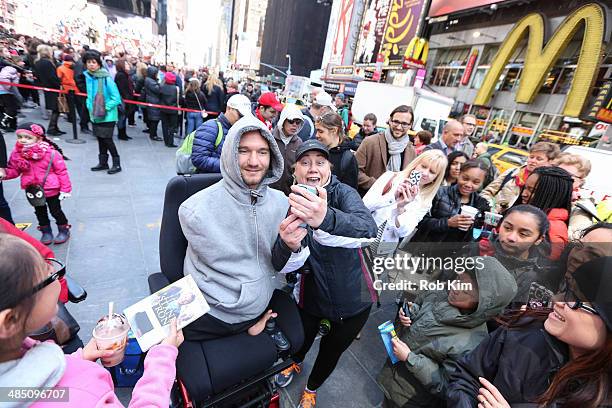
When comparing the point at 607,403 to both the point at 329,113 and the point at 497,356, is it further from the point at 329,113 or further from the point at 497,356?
the point at 329,113

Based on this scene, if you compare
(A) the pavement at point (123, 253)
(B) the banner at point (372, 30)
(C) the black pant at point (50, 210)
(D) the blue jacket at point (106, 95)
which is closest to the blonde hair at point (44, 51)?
(A) the pavement at point (123, 253)

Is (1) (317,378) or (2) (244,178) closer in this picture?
(2) (244,178)

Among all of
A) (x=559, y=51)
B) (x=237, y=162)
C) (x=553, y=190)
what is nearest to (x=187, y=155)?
(x=237, y=162)

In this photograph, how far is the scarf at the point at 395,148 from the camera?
11.3 feet

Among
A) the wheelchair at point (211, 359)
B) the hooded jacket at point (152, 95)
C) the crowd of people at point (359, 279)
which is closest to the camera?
the crowd of people at point (359, 279)

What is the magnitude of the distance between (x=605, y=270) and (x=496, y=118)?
56.8ft

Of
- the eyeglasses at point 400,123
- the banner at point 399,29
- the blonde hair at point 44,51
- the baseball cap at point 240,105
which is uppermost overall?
the banner at point 399,29

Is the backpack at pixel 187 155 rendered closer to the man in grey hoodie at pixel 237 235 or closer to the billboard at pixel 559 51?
the man in grey hoodie at pixel 237 235

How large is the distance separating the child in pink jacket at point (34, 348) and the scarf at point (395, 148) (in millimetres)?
3293

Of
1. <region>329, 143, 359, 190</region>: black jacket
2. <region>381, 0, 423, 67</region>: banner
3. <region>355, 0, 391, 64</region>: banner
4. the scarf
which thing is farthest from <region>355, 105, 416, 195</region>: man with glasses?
<region>355, 0, 391, 64</region>: banner

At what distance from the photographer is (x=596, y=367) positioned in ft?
3.50

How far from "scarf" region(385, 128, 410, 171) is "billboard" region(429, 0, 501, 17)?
57.4ft

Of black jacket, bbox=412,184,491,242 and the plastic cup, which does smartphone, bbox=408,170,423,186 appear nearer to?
black jacket, bbox=412,184,491,242

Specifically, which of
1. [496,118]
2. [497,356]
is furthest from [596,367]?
[496,118]
